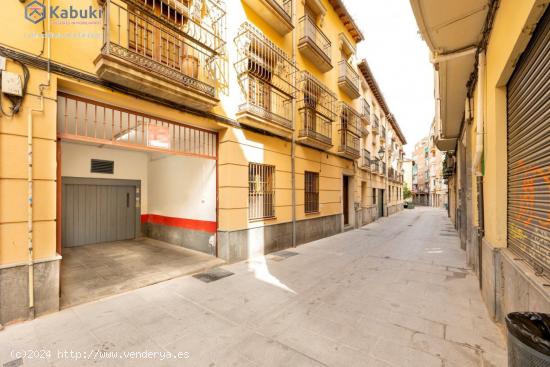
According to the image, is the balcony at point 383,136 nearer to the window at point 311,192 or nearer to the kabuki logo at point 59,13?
the window at point 311,192

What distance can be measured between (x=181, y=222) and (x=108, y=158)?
366 centimetres

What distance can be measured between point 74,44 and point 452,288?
7982 mm

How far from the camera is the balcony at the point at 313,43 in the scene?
27.8 feet

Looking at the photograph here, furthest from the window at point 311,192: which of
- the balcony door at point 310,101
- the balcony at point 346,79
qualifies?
the balcony at point 346,79

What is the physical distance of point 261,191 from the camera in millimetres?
7062

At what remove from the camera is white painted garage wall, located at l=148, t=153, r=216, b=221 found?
6629 millimetres

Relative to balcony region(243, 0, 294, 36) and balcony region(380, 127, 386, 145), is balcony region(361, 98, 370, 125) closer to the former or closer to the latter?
balcony region(380, 127, 386, 145)

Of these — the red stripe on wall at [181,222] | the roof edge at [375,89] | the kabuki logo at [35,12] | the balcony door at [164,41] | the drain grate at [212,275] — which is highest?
the roof edge at [375,89]

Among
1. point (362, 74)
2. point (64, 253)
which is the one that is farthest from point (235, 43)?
point (362, 74)

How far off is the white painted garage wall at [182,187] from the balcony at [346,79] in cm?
827

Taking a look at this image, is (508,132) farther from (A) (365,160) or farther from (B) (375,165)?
(B) (375,165)

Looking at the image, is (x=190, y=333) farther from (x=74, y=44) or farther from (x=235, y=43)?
(x=235, y=43)

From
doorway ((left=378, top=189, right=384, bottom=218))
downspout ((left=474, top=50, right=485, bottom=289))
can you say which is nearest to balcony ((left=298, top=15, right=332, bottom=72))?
downspout ((left=474, top=50, right=485, bottom=289))

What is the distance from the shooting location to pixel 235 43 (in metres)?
6.25
